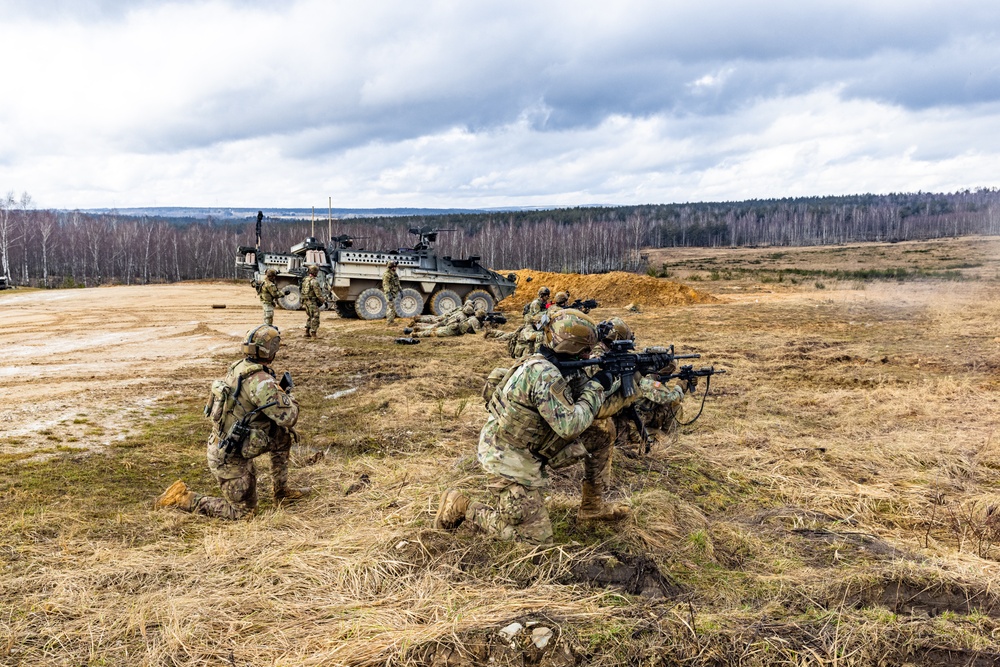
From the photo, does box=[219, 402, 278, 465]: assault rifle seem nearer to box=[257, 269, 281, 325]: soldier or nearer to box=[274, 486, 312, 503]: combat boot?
box=[274, 486, 312, 503]: combat boot

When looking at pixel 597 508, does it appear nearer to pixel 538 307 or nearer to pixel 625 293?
pixel 538 307

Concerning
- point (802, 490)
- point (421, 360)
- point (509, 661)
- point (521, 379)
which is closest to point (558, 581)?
point (509, 661)

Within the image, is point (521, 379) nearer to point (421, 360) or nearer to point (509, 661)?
point (509, 661)

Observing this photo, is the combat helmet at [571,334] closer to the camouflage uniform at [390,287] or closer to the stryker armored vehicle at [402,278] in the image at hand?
the camouflage uniform at [390,287]

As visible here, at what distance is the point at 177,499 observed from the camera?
4.67 metres

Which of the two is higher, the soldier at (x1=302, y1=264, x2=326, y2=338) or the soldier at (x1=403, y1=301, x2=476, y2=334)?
the soldier at (x1=302, y1=264, x2=326, y2=338)

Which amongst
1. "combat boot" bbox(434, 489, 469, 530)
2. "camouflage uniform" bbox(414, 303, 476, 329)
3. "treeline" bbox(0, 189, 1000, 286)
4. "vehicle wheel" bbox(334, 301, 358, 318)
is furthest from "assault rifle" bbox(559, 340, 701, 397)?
"treeline" bbox(0, 189, 1000, 286)

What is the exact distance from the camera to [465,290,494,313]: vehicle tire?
60.2ft

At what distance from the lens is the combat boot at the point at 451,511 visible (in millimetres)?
3873

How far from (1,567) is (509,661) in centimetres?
307

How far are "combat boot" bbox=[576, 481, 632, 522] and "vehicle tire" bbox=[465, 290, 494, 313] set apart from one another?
14218 millimetres

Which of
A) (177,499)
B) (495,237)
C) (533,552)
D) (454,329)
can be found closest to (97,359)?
(454,329)

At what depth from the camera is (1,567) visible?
364 cm

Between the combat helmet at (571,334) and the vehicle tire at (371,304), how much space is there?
1445 cm
